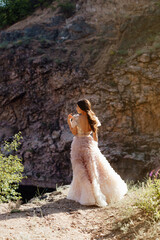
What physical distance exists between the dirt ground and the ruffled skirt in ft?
0.63

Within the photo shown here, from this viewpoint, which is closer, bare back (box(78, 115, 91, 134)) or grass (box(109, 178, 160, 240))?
grass (box(109, 178, 160, 240))

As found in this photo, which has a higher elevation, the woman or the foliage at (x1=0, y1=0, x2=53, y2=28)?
the foliage at (x1=0, y1=0, x2=53, y2=28)

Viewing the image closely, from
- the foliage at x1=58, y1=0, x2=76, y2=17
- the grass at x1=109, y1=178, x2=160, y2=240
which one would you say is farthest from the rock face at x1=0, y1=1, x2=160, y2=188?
the grass at x1=109, y1=178, x2=160, y2=240

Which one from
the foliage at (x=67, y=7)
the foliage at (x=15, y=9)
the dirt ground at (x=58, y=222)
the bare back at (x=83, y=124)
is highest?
the foliage at (x=15, y=9)

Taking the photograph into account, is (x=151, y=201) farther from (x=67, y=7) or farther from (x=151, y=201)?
(x=67, y=7)

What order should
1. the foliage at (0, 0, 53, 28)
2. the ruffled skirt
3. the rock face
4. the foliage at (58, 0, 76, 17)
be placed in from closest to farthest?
the ruffled skirt → the rock face → the foliage at (58, 0, 76, 17) → the foliage at (0, 0, 53, 28)

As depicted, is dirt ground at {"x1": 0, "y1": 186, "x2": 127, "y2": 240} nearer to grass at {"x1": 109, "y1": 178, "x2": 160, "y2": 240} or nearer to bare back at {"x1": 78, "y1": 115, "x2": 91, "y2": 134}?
grass at {"x1": 109, "y1": 178, "x2": 160, "y2": 240}

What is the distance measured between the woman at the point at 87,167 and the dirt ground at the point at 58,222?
27 cm

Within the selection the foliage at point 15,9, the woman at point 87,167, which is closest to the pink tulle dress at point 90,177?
the woman at point 87,167

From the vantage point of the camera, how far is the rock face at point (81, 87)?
41.8 feet

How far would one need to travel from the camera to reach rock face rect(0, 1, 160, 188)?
12.8m

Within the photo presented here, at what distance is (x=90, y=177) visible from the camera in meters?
4.62

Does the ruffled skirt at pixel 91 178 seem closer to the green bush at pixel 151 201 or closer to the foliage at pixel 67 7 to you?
the green bush at pixel 151 201

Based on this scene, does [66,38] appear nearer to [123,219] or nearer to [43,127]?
[43,127]
